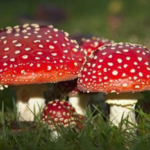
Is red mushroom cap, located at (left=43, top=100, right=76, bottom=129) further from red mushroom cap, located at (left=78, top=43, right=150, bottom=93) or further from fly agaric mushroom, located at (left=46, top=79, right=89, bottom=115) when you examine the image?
fly agaric mushroom, located at (left=46, top=79, right=89, bottom=115)

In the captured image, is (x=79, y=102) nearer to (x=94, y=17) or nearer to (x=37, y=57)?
(x=37, y=57)

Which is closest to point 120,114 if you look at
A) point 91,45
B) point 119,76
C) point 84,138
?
point 119,76

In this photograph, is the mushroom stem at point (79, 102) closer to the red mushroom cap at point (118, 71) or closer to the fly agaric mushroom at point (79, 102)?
the fly agaric mushroom at point (79, 102)

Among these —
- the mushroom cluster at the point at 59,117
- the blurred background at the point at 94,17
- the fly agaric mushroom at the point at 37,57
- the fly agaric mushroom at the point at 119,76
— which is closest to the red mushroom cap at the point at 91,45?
the fly agaric mushroom at the point at 37,57

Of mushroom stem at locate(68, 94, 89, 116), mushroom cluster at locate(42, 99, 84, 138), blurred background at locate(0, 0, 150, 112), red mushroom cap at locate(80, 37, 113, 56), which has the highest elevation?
blurred background at locate(0, 0, 150, 112)

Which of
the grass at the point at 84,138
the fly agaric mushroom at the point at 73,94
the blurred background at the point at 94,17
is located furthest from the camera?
the blurred background at the point at 94,17

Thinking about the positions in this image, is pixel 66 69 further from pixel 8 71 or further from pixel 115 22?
pixel 115 22

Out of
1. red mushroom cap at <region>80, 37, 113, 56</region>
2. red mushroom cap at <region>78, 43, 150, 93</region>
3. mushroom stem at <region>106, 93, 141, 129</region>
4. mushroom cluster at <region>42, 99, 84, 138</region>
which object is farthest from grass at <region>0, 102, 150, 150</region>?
red mushroom cap at <region>80, 37, 113, 56</region>

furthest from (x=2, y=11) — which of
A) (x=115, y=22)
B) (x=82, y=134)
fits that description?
(x=82, y=134)
